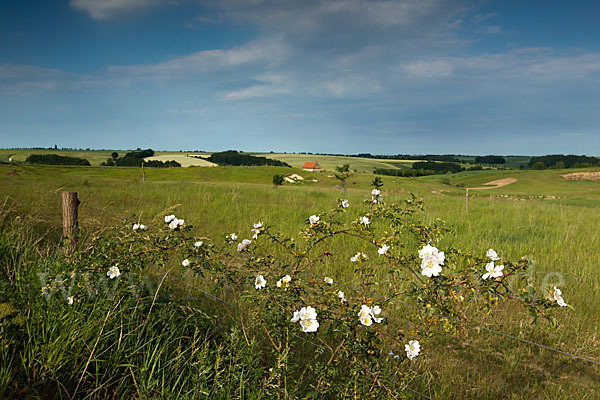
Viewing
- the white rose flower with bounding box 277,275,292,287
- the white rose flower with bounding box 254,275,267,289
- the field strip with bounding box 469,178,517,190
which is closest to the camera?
the white rose flower with bounding box 277,275,292,287

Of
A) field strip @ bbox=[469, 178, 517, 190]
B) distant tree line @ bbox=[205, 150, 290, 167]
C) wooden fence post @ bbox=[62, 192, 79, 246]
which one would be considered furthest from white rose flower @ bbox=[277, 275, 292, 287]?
distant tree line @ bbox=[205, 150, 290, 167]

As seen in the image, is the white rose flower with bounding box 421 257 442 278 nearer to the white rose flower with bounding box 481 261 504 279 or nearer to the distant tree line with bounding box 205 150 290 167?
the white rose flower with bounding box 481 261 504 279

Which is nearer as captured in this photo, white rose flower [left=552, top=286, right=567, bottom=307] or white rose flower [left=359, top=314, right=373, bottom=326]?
white rose flower [left=552, top=286, right=567, bottom=307]

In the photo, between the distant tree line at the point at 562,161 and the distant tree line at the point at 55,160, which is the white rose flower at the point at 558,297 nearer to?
the distant tree line at the point at 562,161

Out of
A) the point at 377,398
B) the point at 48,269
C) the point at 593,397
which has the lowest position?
the point at 593,397

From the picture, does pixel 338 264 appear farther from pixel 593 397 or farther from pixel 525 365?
pixel 593 397

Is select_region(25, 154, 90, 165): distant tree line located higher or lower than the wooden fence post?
higher

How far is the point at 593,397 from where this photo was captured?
10.1 feet

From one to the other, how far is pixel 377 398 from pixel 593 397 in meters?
2.24

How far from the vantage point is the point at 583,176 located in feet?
123

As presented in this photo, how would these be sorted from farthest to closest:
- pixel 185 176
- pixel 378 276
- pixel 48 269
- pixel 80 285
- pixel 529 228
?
pixel 185 176 < pixel 529 228 < pixel 378 276 < pixel 48 269 < pixel 80 285

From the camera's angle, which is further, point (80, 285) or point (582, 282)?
point (582, 282)

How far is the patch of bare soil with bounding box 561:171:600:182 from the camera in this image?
36.5 meters

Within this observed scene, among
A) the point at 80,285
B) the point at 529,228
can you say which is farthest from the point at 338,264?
the point at 529,228
